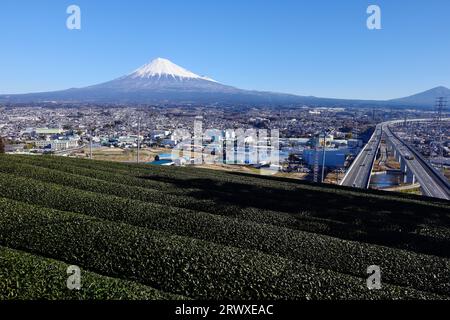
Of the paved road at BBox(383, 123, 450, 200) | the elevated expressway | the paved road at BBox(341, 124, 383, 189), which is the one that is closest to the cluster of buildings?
the paved road at BBox(341, 124, 383, 189)

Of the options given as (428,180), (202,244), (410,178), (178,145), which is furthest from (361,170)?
(202,244)

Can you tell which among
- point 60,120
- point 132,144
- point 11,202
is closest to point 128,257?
point 11,202

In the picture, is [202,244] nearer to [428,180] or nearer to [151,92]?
[428,180]

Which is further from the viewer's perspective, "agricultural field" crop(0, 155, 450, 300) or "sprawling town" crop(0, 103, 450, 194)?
"sprawling town" crop(0, 103, 450, 194)

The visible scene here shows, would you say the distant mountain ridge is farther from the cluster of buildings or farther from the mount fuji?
the cluster of buildings

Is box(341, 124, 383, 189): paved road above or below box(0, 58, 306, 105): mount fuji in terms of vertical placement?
below

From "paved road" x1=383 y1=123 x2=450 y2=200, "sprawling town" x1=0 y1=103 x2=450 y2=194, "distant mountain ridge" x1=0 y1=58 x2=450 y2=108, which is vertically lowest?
"paved road" x1=383 y1=123 x2=450 y2=200

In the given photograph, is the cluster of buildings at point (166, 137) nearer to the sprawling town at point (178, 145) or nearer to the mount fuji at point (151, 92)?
the sprawling town at point (178, 145)
